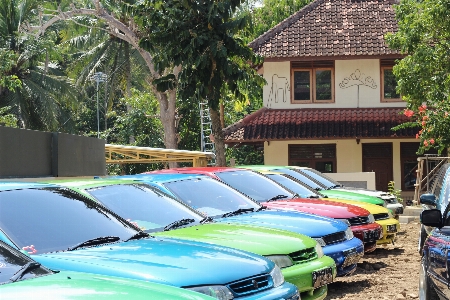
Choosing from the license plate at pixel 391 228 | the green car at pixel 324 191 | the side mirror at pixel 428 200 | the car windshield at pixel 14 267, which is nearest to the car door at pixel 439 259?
the side mirror at pixel 428 200

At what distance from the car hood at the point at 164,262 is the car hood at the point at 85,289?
39.5 inches

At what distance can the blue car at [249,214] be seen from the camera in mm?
9352

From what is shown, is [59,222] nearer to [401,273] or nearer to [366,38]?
[401,273]

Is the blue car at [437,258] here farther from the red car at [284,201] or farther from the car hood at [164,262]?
the red car at [284,201]

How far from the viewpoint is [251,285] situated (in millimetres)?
6168

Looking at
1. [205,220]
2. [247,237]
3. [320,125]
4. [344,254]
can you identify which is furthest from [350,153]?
[247,237]

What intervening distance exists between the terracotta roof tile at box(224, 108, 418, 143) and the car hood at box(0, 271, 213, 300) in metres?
25.0

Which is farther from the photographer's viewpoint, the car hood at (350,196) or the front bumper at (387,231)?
the car hood at (350,196)

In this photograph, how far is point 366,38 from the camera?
101 feet

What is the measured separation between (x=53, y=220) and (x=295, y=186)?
26.3 ft

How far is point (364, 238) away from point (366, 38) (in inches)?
764

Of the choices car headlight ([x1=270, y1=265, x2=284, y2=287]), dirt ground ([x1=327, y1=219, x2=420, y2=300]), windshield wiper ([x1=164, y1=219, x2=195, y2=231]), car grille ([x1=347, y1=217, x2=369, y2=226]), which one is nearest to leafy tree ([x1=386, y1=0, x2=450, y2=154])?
dirt ground ([x1=327, y1=219, x2=420, y2=300])

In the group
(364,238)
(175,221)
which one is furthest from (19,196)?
(364,238)

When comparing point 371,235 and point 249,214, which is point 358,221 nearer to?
point 371,235
